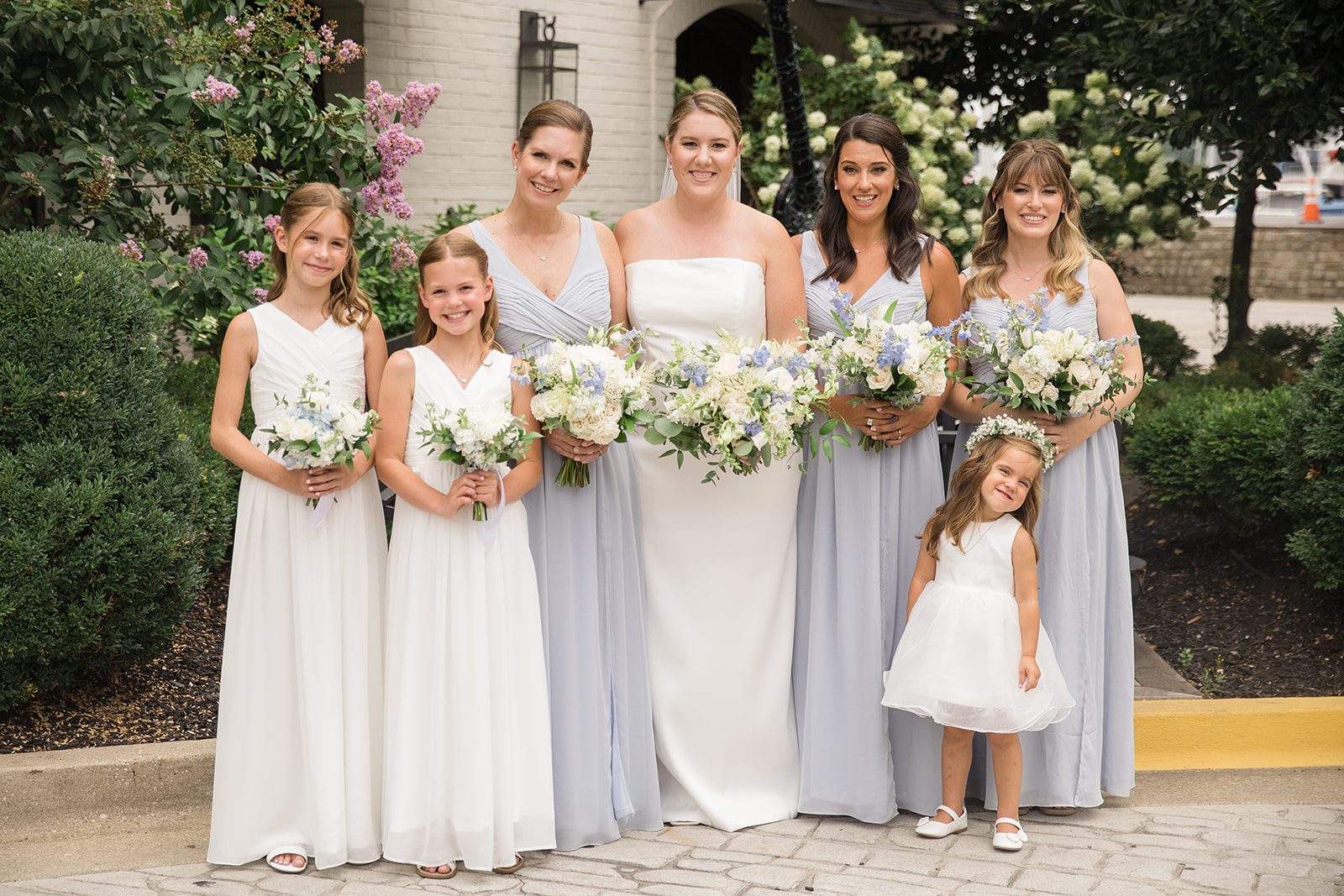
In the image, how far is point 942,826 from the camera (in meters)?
3.98

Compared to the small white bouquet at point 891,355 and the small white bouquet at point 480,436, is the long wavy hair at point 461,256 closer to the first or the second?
the small white bouquet at point 480,436

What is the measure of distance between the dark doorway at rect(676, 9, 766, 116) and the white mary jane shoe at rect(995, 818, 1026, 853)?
927 cm

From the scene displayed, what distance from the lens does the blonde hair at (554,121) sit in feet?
12.5

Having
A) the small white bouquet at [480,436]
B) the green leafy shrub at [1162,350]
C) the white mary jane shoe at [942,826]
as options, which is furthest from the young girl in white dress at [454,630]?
the green leafy shrub at [1162,350]

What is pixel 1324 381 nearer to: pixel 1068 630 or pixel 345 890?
pixel 1068 630

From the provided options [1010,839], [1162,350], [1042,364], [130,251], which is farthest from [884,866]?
[1162,350]

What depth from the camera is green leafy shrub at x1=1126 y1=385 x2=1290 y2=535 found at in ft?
19.5

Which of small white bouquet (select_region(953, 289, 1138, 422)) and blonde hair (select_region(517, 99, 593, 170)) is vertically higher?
blonde hair (select_region(517, 99, 593, 170))

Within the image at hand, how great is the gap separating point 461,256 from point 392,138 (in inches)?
66.5

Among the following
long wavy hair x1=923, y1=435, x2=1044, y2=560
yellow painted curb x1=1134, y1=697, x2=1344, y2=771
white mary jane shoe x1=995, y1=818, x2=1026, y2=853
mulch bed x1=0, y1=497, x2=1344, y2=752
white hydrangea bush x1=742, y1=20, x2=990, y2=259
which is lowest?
white mary jane shoe x1=995, y1=818, x2=1026, y2=853

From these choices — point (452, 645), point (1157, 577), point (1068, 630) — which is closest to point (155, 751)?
point (452, 645)

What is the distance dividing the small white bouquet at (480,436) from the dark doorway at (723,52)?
9.11m

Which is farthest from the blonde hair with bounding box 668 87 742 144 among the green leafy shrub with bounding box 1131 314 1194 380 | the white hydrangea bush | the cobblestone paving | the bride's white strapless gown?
the green leafy shrub with bounding box 1131 314 1194 380

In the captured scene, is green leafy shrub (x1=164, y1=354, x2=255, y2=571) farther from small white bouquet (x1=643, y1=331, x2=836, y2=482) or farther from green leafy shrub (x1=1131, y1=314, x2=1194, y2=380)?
green leafy shrub (x1=1131, y1=314, x2=1194, y2=380)
